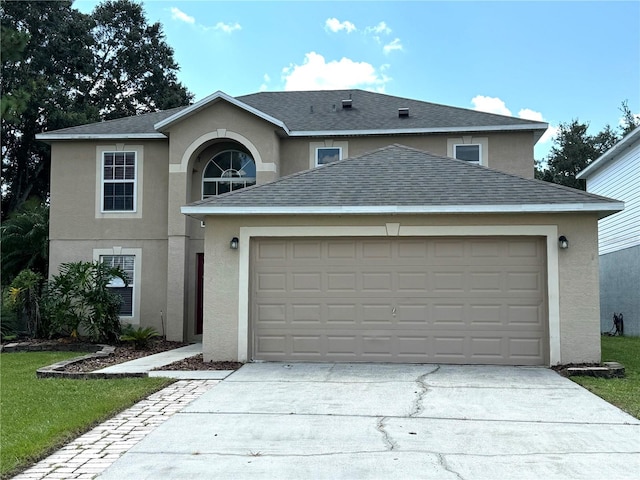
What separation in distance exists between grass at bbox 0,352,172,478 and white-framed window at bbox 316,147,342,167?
28.3 ft

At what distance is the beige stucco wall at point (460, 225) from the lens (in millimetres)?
10734

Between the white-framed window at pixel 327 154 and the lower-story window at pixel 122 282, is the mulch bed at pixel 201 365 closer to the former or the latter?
the lower-story window at pixel 122 282

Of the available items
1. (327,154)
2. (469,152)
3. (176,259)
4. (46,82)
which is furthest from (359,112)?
(46,82)

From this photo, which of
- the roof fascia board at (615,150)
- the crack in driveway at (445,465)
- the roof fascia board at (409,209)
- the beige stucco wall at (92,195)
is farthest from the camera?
the roof fascia board at (615,150)

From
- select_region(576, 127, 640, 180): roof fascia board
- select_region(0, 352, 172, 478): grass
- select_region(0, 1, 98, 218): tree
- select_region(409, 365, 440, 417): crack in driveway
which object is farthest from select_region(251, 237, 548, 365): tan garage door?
select_region(0, 1, 98, 218): tree

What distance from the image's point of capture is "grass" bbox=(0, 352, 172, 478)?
5.83 meters

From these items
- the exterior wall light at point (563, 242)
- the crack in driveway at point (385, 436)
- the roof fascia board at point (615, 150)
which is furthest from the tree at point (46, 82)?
the crack in driveway at point (385, 436)

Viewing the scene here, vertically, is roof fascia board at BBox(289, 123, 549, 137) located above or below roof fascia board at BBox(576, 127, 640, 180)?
below

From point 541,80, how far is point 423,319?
14.5 meters

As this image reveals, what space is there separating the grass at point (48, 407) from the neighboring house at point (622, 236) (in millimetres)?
15728

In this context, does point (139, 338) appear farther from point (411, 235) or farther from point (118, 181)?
point (411, 235)

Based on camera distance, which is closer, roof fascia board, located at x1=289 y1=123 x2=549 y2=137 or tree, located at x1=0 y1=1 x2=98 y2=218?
roof fascia board, located at x1=289 y1=123 x2=549 y2=137

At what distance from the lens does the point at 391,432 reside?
657 cm

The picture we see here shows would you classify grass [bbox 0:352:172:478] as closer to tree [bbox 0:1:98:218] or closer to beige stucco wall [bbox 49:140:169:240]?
beige stucco wall [bbox 49:140:169:240]
